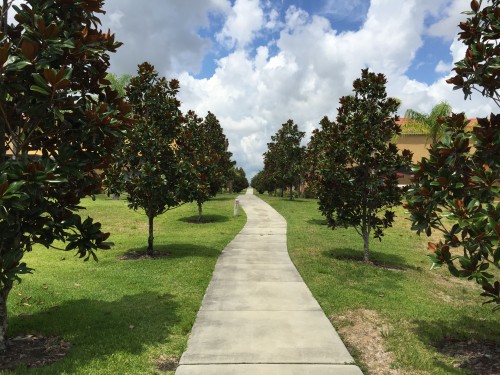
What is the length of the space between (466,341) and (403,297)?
6.93 ft

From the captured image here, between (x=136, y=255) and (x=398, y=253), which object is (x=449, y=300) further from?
(x=136, y=255)

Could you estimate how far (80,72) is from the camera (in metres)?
5.62

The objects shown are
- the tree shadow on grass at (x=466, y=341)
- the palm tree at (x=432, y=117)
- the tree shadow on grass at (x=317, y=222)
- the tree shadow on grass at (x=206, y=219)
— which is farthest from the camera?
the palm tree at (x=432, y=117)

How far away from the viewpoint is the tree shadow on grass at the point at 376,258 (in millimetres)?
11670

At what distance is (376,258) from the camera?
1273 centimetres

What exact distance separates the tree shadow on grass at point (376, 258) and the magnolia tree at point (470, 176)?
6184mm

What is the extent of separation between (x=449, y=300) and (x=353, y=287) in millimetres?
2059

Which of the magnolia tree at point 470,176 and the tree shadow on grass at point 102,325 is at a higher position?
the magnolia tree at point 470,176

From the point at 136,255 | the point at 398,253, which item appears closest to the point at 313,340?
the point at 136,255

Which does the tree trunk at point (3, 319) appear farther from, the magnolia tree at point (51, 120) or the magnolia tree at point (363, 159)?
the magnolia tree at point (363, 159)

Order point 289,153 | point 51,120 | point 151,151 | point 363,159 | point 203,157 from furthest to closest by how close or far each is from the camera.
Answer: point 289,153
point 203,157
point 151,151
point 363,159
point 51,120

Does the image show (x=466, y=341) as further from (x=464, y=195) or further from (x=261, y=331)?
(x=261, y=331)

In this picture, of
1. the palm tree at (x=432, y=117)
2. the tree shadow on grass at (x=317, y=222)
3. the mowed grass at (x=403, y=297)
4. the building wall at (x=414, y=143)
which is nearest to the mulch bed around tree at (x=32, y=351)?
the mowed grass at (x=403, y=297)

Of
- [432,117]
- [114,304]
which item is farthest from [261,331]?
[432,117]
